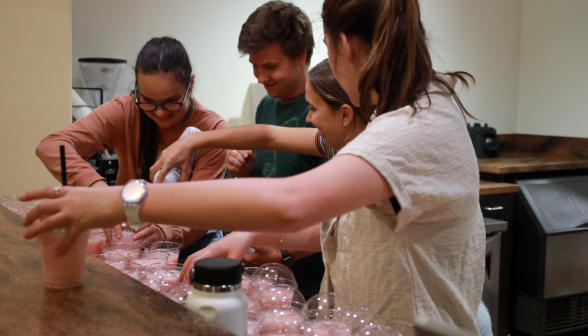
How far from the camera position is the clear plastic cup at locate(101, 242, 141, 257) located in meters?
1.29

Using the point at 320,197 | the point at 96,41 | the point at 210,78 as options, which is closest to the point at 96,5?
the point at 96,41

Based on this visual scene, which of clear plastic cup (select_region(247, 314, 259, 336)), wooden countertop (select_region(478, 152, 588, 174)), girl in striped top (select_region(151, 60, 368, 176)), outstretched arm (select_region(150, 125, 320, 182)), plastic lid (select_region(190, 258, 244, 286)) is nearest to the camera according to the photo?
plastic lid (select_region(190, 258, 244, 286))

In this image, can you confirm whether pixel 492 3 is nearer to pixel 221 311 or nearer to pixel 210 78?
pixel 210 78

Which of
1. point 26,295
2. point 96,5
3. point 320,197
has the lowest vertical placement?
point 26,295

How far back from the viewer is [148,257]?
1269 millimetres

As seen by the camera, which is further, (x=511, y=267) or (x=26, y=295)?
(x=511, y=267)

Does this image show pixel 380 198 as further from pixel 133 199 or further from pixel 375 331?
pixel 133 199

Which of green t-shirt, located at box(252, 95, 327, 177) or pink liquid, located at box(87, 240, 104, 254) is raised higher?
green t-shirt, located at box(252, 95, 327, 177)

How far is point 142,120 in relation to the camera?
2.10 meters

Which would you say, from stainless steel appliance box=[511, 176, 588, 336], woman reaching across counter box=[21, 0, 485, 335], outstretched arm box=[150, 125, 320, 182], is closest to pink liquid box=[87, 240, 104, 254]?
woman reaching across counter box=[21, 0, 485, 335]

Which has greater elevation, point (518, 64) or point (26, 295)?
point (518, 64)

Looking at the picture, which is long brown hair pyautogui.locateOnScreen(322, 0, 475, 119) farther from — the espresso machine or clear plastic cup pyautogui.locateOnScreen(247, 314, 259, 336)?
the espresso machine

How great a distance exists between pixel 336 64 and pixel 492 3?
3730 mm

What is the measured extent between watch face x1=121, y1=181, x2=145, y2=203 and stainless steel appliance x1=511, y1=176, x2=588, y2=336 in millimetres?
2937
